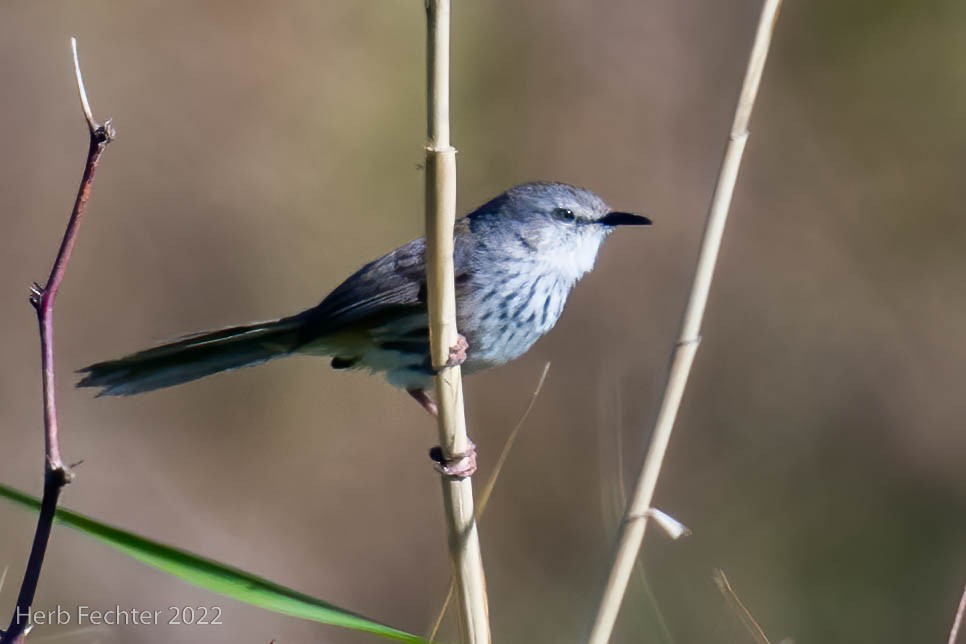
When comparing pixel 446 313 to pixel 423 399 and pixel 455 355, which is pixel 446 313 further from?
pixel 423 399

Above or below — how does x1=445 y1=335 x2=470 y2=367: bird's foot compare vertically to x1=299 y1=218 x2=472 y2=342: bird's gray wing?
above

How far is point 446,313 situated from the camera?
2135mm

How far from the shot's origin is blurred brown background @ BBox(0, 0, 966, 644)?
5.62 meters

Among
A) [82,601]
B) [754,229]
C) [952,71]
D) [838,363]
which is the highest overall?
[952,71]

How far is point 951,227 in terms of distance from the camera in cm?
587

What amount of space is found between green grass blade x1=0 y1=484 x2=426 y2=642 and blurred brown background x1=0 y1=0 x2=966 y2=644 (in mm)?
3777

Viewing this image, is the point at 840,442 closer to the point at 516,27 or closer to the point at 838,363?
the point at 838,363

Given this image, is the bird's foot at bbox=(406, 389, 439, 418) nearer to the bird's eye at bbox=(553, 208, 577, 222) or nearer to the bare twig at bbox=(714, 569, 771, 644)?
the bird's eye at bbox=(553, 208, 577, 222)

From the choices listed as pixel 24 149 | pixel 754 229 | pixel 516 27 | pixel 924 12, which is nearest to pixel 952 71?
pixel 924 12

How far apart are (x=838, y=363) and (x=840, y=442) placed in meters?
0.44

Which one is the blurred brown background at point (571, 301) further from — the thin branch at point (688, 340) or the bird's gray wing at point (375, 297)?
the thin branch at point (688, 340)

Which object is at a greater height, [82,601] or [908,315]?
[908,315]

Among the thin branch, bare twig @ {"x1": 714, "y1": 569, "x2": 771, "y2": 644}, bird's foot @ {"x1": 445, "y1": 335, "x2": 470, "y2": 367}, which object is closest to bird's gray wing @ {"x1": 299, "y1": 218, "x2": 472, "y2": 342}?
bird's foot @ {"x1": 445, "y1": 335, "x2": 470, "y2": 367}

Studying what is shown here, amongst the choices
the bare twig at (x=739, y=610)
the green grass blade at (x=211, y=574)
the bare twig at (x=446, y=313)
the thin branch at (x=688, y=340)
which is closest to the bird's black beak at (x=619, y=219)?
the thin branch at (x=688, y=340)
